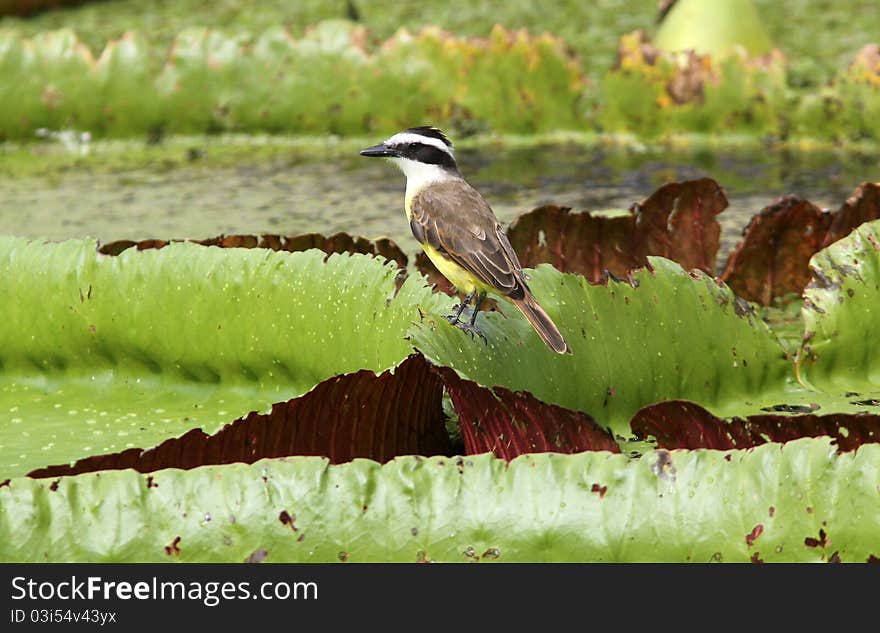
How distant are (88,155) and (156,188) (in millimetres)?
820

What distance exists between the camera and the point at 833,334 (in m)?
2.96

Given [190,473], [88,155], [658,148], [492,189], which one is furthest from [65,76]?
[190,473]

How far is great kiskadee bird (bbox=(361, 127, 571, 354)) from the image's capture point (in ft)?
9.09

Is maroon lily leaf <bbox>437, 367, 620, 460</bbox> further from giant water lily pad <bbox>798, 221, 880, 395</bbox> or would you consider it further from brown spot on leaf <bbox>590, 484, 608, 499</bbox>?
giant water lily pad <bbox>798, 221, 880, 395</bbox>

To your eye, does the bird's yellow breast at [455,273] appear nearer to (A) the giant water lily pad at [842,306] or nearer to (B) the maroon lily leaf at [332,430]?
→ (B) the maroon lily leaf at [332,430]

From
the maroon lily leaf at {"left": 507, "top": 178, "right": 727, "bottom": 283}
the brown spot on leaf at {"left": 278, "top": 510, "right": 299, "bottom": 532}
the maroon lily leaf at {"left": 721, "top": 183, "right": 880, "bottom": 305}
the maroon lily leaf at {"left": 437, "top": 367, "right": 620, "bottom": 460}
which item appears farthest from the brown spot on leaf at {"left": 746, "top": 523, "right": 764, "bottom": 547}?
the maroon lily leaf at {"left": 721, "top": 183, "right": 880, "bottom": 305}

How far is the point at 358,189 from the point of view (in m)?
5.09

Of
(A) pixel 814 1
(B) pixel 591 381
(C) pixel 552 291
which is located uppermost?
(A) pixel 814 1

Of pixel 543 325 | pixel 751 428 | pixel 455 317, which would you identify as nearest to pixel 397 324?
pixel 455 317

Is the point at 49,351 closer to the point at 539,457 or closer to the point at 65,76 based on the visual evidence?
the point at 539,457

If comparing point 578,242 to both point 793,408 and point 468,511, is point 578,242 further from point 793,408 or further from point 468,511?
point 468,511

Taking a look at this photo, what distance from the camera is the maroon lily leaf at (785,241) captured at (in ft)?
11.2

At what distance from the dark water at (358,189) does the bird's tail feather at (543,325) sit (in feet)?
5.07

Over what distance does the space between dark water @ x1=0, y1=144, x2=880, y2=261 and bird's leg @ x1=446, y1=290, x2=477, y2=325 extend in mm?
1059
